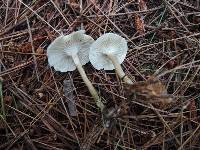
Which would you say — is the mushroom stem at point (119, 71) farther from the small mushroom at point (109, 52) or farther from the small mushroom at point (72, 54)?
the small mushroom at point (72, 54)

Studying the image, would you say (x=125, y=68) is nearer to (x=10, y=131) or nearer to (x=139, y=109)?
(x=139, y=109)

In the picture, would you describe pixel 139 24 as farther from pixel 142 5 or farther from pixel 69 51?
pixel 69 51

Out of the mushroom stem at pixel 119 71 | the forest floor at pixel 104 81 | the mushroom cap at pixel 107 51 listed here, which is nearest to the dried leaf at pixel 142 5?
the forest floor at pixel 104 81

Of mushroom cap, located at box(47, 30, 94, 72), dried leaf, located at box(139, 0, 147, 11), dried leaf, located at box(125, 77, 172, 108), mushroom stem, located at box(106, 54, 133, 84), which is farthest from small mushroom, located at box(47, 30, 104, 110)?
dried leaf, located at box(139, 0, 147, 11)

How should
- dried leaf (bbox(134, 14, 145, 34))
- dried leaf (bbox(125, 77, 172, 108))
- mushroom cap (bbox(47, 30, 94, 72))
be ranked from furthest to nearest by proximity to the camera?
dried leaf (bbox(134, 14, 145, 34))
mushroom cap (bbox(47, 30, 94, 72))
dried leaf (bbox(125, 77, 172, 108))

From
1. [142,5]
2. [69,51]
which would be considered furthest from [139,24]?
[69,51]

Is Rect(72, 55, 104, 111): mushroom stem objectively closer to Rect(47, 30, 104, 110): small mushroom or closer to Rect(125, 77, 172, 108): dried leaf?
Rect(47, 30, 104, 110): small mushroom

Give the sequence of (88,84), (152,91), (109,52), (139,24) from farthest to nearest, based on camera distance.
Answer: (139,24) < (109,52) < (88,84) < (152,91)
